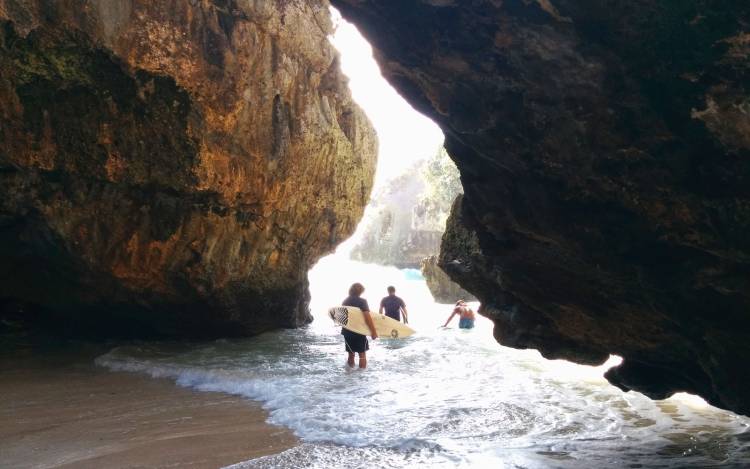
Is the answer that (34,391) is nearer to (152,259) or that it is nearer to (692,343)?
(152,259)

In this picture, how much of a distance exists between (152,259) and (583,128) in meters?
8.58

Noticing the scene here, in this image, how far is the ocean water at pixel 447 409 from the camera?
5.29m

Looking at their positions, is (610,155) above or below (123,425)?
above

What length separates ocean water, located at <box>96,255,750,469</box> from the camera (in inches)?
208

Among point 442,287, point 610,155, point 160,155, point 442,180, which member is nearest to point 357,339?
point 160,155

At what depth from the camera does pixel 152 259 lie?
10930mm

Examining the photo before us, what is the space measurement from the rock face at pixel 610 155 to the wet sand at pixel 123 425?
120 inches

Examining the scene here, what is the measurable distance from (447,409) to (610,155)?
385 cm

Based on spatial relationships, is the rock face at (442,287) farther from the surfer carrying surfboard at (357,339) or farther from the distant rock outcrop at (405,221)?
the distant rock outcrop at (405,221)

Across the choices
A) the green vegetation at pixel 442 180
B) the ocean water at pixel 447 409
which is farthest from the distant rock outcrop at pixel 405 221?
the ocean water at pixel 447 409

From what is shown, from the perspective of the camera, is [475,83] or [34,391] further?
[34,391]

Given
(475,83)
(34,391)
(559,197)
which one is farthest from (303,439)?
(34,391)

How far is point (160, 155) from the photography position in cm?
1004

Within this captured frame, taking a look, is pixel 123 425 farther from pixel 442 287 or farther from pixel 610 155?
pixel 442 287
